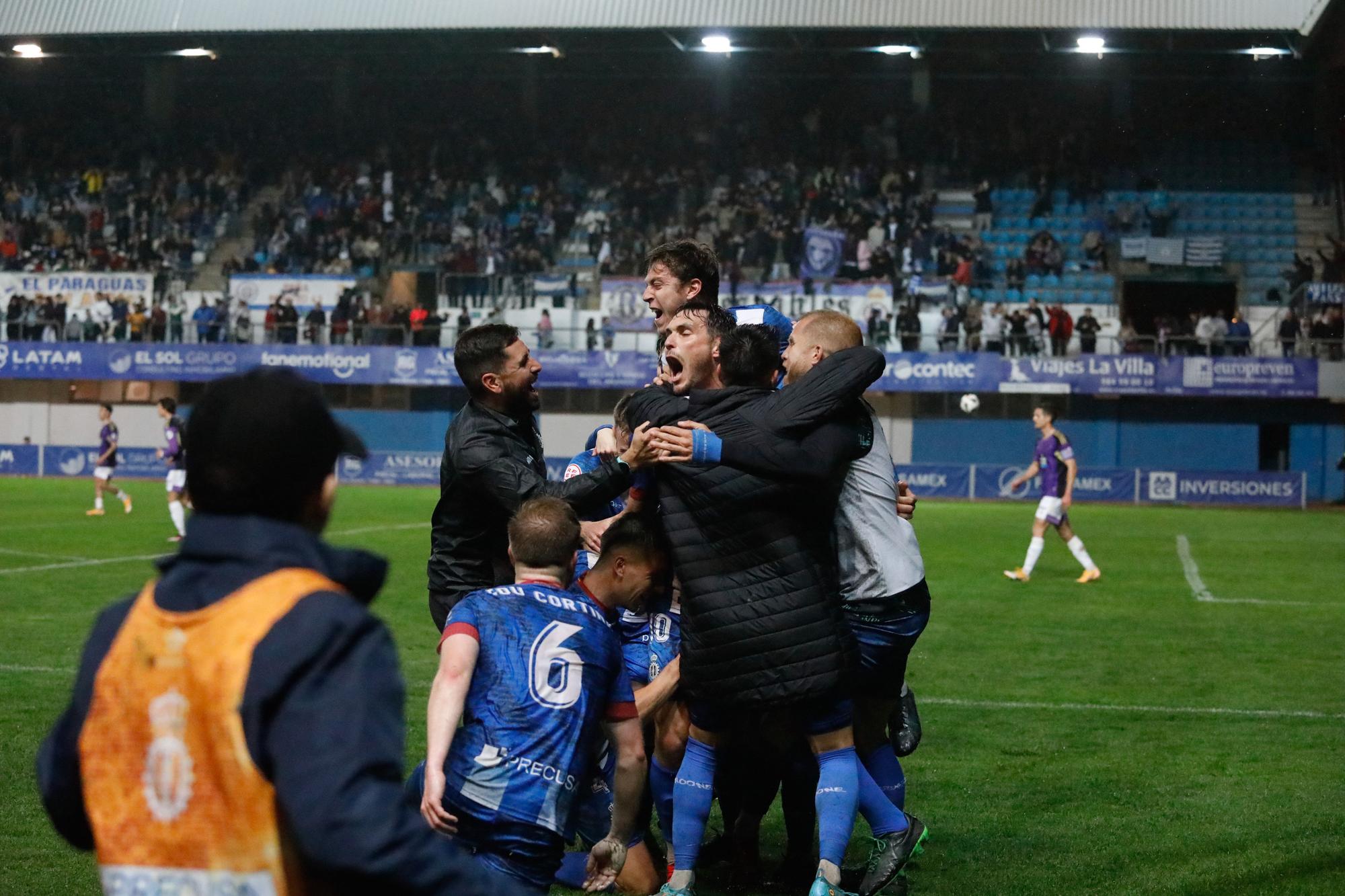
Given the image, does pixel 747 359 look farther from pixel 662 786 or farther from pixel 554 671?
pixel 662 786

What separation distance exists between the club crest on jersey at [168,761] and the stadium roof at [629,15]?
37.2 meters

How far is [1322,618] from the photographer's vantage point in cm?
1455

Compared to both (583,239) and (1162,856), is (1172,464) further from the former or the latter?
(1162,856)

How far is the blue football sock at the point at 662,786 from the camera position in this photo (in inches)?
222

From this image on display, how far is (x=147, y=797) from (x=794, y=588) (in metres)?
2.87

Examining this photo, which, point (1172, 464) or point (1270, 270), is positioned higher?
point (1270, 270)

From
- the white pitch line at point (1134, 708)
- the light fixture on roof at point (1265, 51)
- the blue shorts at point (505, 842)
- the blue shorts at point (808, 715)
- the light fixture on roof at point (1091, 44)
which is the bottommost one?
the white pitch line at point (1134, 708)

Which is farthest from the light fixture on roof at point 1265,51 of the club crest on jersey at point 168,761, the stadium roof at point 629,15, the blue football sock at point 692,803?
the club crest on jersey at point 168,761

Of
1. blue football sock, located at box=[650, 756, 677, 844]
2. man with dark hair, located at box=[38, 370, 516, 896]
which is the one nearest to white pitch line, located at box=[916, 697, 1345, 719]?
blue football sock, located at box=[650, 756, 677, 844]

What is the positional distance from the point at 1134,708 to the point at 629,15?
106 ft

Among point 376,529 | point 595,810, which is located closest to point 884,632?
point 595,810

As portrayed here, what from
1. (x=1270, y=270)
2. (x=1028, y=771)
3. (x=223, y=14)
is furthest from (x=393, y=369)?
(x=1028, y=771)

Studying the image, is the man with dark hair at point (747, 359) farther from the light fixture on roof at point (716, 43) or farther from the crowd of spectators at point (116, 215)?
the crowd of spectators at point (116, 215)

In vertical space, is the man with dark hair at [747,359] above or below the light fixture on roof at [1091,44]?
below
